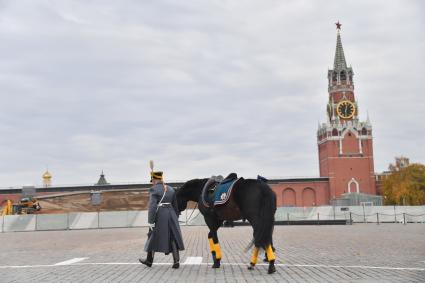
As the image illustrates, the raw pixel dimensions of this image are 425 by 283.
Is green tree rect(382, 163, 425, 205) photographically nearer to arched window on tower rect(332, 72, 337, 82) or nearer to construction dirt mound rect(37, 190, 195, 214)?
arched window on tower rect(332, 72, 337, 82)

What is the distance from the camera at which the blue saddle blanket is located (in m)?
9.48

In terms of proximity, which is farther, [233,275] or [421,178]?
[421,178]

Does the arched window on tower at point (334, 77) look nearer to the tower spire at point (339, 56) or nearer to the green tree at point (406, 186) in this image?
the tower spire at point (339, 56)

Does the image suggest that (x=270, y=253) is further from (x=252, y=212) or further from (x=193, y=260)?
(x=193, y=260)

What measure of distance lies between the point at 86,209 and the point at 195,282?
2943 inches

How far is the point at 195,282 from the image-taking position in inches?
301

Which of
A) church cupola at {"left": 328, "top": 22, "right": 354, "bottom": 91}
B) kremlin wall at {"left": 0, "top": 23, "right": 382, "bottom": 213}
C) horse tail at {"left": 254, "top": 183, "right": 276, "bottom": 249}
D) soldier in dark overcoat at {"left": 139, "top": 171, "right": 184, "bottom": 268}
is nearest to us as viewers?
horse tail at {"left": 254, "top": 183, "right": 276, "bottom": 249}

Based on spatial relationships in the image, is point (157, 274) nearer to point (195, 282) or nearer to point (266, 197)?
point (195, 282)

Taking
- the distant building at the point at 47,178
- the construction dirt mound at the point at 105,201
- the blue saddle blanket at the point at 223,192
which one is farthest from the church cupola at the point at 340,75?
the blue saddle blanket at the point at 223,192

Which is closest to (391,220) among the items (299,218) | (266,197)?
(299,218)

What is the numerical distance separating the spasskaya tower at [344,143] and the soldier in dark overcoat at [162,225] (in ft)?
269

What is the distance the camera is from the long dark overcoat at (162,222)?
9.66 m

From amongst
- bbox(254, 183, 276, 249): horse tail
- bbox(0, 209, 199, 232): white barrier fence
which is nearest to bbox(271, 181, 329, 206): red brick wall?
bbox(0, 209, 199, 232): white barrier fence

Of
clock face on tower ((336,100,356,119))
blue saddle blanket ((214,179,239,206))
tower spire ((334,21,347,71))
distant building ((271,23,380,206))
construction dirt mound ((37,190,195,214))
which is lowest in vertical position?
blue saddle blanket ((214,179,239,206))
